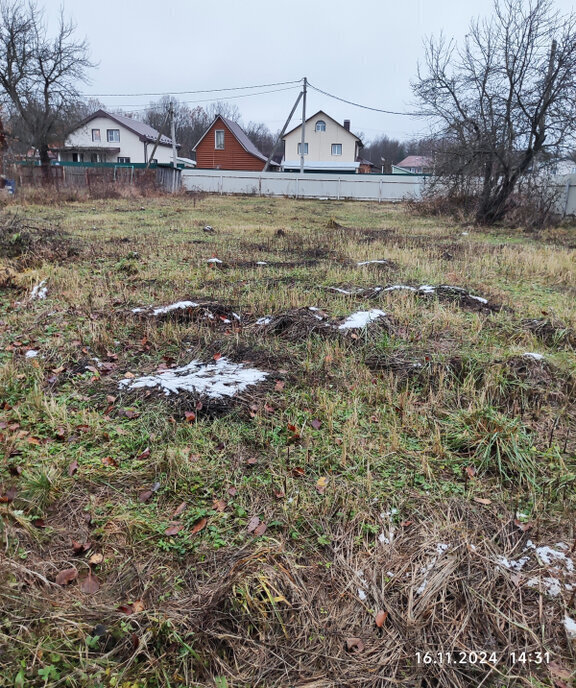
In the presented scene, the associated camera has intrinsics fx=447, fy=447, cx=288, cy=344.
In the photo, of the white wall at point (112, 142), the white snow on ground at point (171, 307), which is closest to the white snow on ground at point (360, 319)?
Answer: the white snow on ground at point (171, 307)

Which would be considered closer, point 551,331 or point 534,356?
point 534,356

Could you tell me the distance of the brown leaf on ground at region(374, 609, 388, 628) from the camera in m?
1.76

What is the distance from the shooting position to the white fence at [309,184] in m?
27.7

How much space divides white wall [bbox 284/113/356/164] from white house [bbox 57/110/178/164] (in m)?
13.0

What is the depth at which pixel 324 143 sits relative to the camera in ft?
152

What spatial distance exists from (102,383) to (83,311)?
5.96ft

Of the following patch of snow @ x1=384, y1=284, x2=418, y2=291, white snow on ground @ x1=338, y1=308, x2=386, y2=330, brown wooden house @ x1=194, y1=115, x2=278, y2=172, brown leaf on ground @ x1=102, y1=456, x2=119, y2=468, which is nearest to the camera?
brown leaf on ground @ x1=102, y1=456, x2=119, y2=468

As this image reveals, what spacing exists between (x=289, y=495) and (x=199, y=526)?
0.50 meters

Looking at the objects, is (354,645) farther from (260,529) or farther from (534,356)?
(534,356)

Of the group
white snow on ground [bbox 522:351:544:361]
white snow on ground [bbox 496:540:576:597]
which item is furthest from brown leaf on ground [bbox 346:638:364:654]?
white snow on ground [bbox 522:351:544:361]

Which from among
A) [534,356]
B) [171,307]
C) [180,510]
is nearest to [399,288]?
[534,356]

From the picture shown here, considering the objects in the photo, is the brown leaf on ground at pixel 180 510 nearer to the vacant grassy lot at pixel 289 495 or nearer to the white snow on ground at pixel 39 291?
the vacant grassy lot at pixel 289 495

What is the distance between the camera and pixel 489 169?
1653cm

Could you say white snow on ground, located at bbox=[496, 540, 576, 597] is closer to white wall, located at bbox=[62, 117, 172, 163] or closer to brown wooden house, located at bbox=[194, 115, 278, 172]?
brown wooden house, located at bbox=[194, 115, 278, 172]
